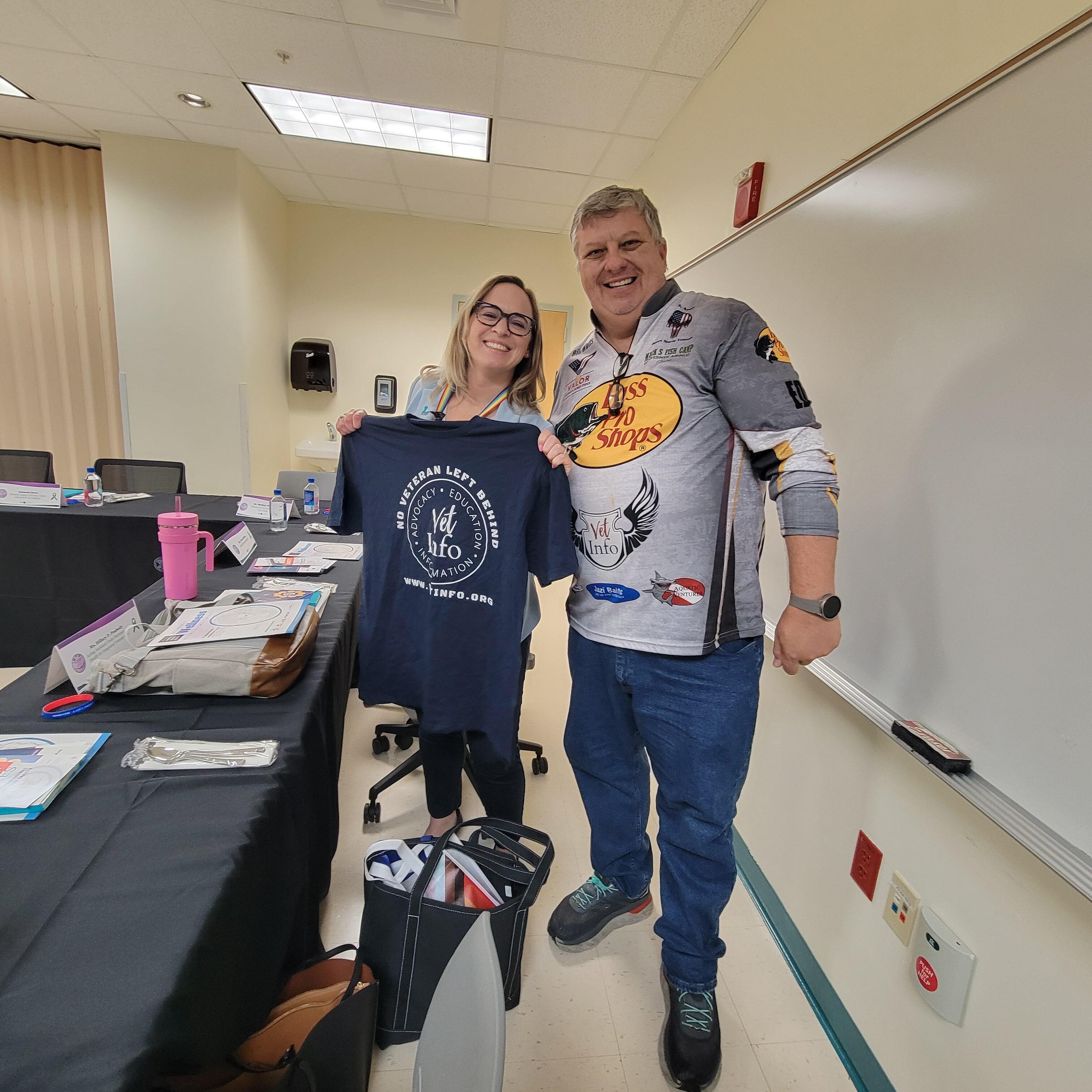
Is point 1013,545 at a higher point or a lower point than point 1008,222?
lower

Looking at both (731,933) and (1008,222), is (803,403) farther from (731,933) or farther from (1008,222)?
(731,933)

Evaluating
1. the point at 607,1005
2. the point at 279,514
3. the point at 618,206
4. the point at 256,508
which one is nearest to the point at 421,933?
the point at 607,1005

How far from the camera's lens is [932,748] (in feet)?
3.14

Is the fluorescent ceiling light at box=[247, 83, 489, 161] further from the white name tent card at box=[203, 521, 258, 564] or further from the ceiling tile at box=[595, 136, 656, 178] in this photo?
the white name tent card at box=[203, 521, 258, 564]

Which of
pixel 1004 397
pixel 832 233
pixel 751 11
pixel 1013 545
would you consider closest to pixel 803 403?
pixel 1004 397

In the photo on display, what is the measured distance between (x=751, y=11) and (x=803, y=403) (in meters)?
2.09

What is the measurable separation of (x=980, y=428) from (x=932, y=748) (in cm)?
56

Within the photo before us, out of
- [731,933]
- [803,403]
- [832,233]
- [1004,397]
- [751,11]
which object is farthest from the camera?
[751,11]

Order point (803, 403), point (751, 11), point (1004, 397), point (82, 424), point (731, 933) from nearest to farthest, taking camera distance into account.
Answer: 1. point (1004, 397)
2. point (803, 403)
3. point (731, 933)
4. point (751, 11)
5. point (82, 424)

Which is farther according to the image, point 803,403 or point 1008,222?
point 803,403

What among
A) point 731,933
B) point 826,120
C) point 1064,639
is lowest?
point 731,933

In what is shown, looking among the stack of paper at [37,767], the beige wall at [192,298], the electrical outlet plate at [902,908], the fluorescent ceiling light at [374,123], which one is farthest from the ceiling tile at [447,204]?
the electrical outlet plate at [902,908]

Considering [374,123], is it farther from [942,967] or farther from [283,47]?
[942,967]

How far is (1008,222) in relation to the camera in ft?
2.90
